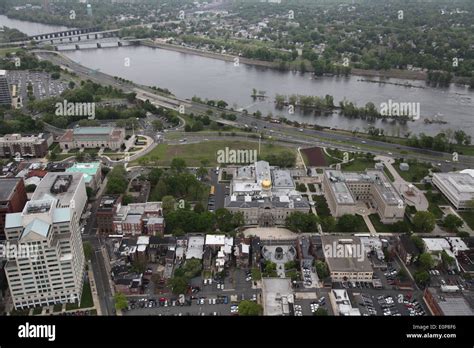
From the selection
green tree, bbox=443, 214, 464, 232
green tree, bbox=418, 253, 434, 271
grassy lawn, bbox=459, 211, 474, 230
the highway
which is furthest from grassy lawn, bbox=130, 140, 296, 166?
green tree, bbox=418, 253, 434, 271

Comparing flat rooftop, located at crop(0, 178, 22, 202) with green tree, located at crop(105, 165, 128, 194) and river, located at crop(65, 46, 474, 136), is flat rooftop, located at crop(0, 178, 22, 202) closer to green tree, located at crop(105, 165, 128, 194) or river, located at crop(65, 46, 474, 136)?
green tree, located at crop(105, 165, 128, 194)

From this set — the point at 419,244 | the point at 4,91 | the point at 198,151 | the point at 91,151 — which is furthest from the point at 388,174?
the point at 4,91

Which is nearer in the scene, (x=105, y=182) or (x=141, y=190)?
(x=141, y=190)

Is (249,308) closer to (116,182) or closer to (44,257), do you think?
(44,257)

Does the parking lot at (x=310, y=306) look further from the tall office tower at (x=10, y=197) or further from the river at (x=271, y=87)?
the river at (x=271, y=87)

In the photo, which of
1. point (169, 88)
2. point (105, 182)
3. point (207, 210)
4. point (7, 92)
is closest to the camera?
point (207, 210)
